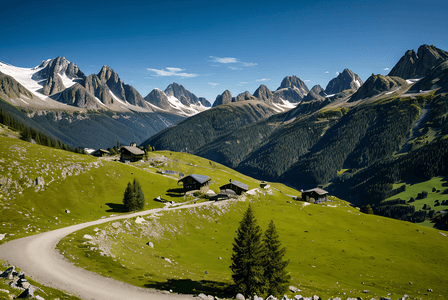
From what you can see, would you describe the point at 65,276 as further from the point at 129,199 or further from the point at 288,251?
the point at 288,251

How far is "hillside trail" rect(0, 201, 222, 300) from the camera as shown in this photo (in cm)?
2570

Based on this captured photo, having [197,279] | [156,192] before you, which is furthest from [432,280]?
[156,192]

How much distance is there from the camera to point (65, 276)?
28.0 meters

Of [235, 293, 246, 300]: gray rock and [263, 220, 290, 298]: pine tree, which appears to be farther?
[263, 220, 290, 298]: pine tree

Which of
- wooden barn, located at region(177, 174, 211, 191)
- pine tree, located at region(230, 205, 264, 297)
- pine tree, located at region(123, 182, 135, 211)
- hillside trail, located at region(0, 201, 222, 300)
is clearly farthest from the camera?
wooden barn, located at region(177, 174, 211, 191)

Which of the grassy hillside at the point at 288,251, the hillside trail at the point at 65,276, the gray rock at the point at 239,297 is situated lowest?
the grassy hillside at the point at 288,251

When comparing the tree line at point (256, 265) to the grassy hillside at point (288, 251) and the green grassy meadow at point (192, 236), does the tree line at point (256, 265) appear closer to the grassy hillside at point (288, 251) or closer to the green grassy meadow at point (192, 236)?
the green grassy meadow at point (192, 236)

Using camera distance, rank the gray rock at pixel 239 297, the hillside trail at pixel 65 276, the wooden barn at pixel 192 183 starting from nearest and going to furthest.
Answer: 1. the hillside trail at pixel 65 276
2. the gray rock at pixel 239 297
3. the wooden barn at pixel 192 183

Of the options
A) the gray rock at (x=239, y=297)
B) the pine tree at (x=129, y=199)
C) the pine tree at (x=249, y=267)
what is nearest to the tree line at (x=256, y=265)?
the pine tree at (x=249, y=267)

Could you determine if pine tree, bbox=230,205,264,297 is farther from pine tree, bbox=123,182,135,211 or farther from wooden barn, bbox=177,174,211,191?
wooden barn, bbox=177,174,211,191

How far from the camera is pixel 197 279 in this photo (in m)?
36.5

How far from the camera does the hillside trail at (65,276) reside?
84.3 ft

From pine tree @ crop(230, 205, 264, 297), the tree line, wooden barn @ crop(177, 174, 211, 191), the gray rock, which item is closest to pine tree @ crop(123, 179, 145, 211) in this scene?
wooden barn @ crop(177, 174, 211, 191)

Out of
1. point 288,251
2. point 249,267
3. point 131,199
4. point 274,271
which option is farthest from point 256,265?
point 131,199
